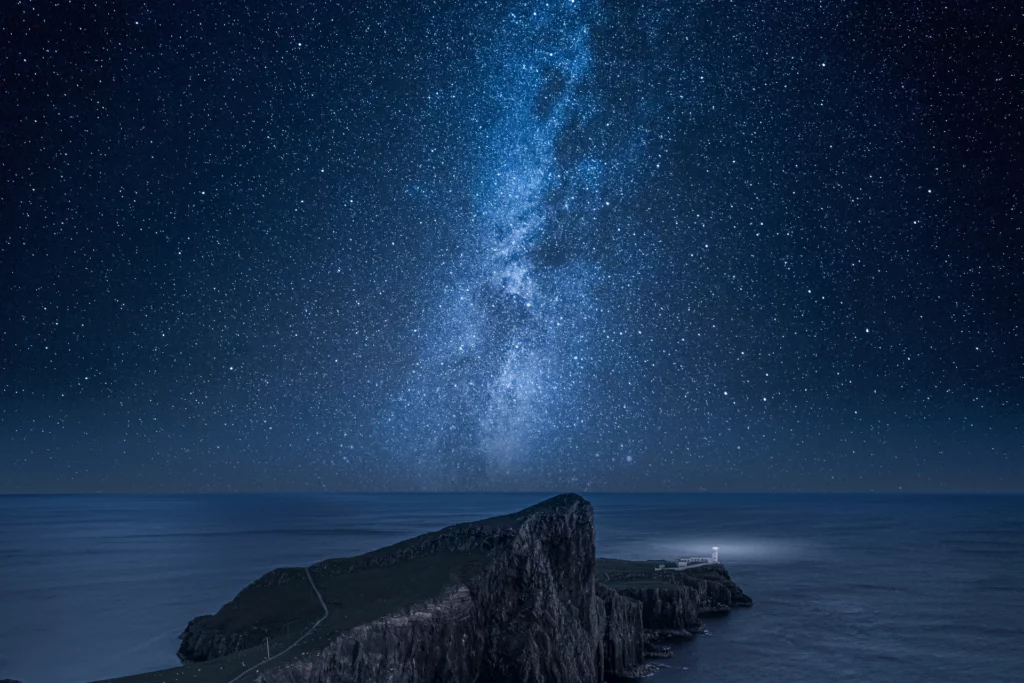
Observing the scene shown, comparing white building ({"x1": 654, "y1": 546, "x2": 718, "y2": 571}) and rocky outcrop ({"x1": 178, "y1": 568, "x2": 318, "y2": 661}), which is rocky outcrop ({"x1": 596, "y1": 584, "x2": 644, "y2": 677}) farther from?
white building ({"x1": 654, "y1": 546, "x2": 718, "y2": 571})

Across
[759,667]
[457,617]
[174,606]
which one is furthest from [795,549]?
[457,617]

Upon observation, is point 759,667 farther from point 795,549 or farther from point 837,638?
point 795,549

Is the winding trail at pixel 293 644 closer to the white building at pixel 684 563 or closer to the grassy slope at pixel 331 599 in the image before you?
the grassy slope at pixel 331 599

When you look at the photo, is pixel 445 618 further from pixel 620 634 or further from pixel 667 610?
pixel 667 610

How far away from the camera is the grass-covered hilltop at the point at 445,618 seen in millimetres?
25516

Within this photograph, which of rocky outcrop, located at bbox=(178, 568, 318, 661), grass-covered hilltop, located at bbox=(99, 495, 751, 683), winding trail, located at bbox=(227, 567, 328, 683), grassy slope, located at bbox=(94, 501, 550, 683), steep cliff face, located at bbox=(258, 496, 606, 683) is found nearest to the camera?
winding trail, located at bbox=(227, 567, 328, 683)

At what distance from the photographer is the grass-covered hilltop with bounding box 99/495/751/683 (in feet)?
83.7

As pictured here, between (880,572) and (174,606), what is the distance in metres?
75.8

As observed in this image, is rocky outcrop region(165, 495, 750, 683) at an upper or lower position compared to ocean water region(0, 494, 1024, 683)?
upper

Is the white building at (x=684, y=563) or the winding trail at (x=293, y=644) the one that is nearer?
the winding trail at (x=293, y=644)

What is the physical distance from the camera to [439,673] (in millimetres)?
27312

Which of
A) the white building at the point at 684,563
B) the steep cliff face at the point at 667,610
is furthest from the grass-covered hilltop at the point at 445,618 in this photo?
the white building at the point at 684,563

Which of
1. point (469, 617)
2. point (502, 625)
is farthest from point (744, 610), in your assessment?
point (469, 617)

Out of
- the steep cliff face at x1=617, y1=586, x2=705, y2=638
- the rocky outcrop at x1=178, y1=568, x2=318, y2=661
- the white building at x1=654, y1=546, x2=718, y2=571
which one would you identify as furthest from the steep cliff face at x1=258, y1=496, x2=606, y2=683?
the white building at x1=654, y1=546, x2=718, y2=571
